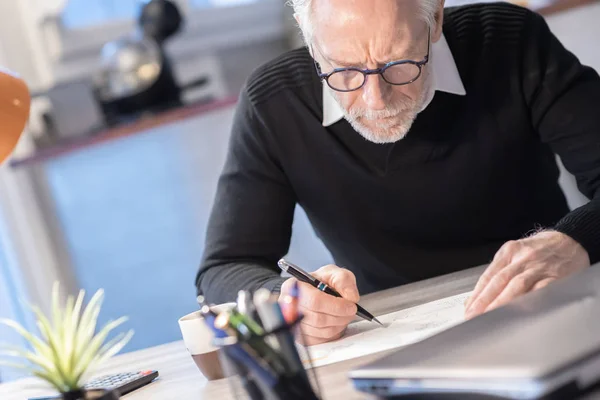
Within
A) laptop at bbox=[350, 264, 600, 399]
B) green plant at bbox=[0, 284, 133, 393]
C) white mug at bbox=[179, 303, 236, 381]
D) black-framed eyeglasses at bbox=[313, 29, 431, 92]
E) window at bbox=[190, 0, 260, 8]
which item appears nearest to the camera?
laptop at bbox=[350, 264, 600, 399]

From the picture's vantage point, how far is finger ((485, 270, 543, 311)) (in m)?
0.85

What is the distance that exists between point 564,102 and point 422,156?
0.26 m

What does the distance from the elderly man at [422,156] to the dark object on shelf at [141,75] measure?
1.57m

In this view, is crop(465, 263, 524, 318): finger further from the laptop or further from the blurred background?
the blurred background

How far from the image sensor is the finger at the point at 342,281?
1023 millimetres

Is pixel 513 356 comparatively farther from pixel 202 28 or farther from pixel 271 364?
pixel 202 28

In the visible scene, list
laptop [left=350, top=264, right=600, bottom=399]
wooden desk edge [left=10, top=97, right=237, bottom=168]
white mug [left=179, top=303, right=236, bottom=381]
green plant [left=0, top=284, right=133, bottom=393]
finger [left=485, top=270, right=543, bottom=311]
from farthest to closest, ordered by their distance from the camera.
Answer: wooden desk edge [left=10, top=97, right=237, bottom=168], white mug [left=179, top=303, right=236, bottom=381], finger [left=485, top=270, right=543, bottom=311], green plant [left=0, top=284, right=133, bottom=393], laptop [left=350, top=264, right=600, bottom=399]

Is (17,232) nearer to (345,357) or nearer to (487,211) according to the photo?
(487,211)

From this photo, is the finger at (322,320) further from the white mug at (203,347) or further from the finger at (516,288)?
the finger at (516,288)

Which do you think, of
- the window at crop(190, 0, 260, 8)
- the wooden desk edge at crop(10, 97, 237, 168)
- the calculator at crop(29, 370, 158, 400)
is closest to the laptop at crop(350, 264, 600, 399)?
the calculator at crop(29, 370, 158, 400)

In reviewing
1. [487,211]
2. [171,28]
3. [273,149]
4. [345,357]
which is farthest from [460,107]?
[171,28]

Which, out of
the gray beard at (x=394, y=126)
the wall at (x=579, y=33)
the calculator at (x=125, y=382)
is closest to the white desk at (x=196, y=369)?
the calculator at (x=125, y=382)

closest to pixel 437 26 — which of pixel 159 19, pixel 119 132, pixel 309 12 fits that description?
pixel 309 12

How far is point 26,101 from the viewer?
3.54ft
